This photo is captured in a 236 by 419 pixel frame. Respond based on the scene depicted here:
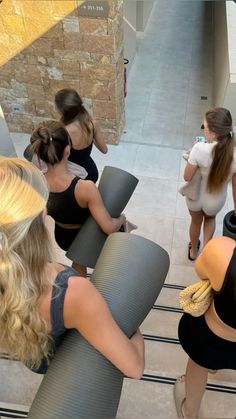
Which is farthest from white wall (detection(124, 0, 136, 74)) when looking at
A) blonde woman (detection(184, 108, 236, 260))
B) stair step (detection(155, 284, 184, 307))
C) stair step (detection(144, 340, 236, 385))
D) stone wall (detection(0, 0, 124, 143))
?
stair step (detection(144, 340, 236, 385))

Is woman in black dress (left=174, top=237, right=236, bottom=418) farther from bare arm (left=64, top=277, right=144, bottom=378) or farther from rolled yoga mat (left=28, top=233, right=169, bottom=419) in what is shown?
bare arm (left=64, top=277, right=144, bottom=378)

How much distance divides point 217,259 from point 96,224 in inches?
29.4

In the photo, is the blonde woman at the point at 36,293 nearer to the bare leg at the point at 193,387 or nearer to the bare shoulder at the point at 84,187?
the bare leg at the point at 193,387

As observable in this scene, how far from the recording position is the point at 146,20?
24.9 feet

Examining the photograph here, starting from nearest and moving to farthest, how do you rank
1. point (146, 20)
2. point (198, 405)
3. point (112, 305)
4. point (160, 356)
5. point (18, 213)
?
point (18, 213) < point (112, 305) < point (198, 405) < point (160, 356) < point (146, 20)

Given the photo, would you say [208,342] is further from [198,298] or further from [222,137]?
[222,137]

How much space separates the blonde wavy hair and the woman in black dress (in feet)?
1.90

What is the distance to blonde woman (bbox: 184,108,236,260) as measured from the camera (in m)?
2.19

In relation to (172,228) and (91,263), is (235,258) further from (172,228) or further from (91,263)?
(172,228)

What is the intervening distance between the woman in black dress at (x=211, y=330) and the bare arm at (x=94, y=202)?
57 centimetres

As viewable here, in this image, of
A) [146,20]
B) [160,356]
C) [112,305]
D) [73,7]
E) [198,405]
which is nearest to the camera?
[112,305]

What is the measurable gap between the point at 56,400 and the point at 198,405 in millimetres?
1051

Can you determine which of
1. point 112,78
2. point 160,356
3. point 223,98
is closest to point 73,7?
point 112,78

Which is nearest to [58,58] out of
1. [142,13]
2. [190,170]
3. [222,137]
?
[190,170]
